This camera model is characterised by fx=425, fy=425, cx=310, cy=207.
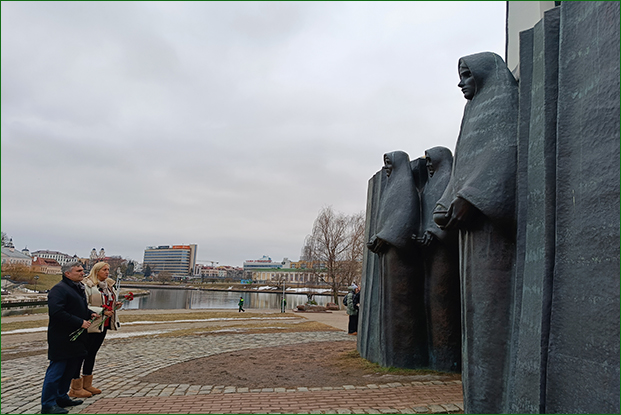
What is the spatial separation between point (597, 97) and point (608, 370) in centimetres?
193

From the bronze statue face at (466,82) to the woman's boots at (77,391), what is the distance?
601 centimetres

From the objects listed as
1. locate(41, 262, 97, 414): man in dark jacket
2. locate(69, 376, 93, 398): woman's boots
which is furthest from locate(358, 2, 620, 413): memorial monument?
locate(69, 376, 93, 398): woman's boots

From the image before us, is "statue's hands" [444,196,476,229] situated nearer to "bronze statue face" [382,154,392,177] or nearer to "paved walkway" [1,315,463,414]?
"paved walkway" [1,315,463,414]

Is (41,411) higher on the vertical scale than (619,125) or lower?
lower

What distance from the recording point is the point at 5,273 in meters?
50.0

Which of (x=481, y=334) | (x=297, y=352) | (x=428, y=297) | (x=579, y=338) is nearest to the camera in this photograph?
(x=579, y=338)

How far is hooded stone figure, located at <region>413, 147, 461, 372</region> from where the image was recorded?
6746 millimetres

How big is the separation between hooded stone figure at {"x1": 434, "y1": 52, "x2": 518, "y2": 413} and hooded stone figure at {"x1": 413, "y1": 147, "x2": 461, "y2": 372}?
2252 millimetres

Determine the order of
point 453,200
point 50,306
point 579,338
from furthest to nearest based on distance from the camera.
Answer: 1. point 50,306
2. point 453,200
3. point 579,338

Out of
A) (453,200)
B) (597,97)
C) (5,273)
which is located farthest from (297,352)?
(5,273)

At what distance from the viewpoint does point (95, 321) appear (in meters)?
5.47

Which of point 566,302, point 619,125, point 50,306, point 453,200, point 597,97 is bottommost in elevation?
point 50,306

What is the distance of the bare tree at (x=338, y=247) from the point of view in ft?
106

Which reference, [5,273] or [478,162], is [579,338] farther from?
[5,273]
